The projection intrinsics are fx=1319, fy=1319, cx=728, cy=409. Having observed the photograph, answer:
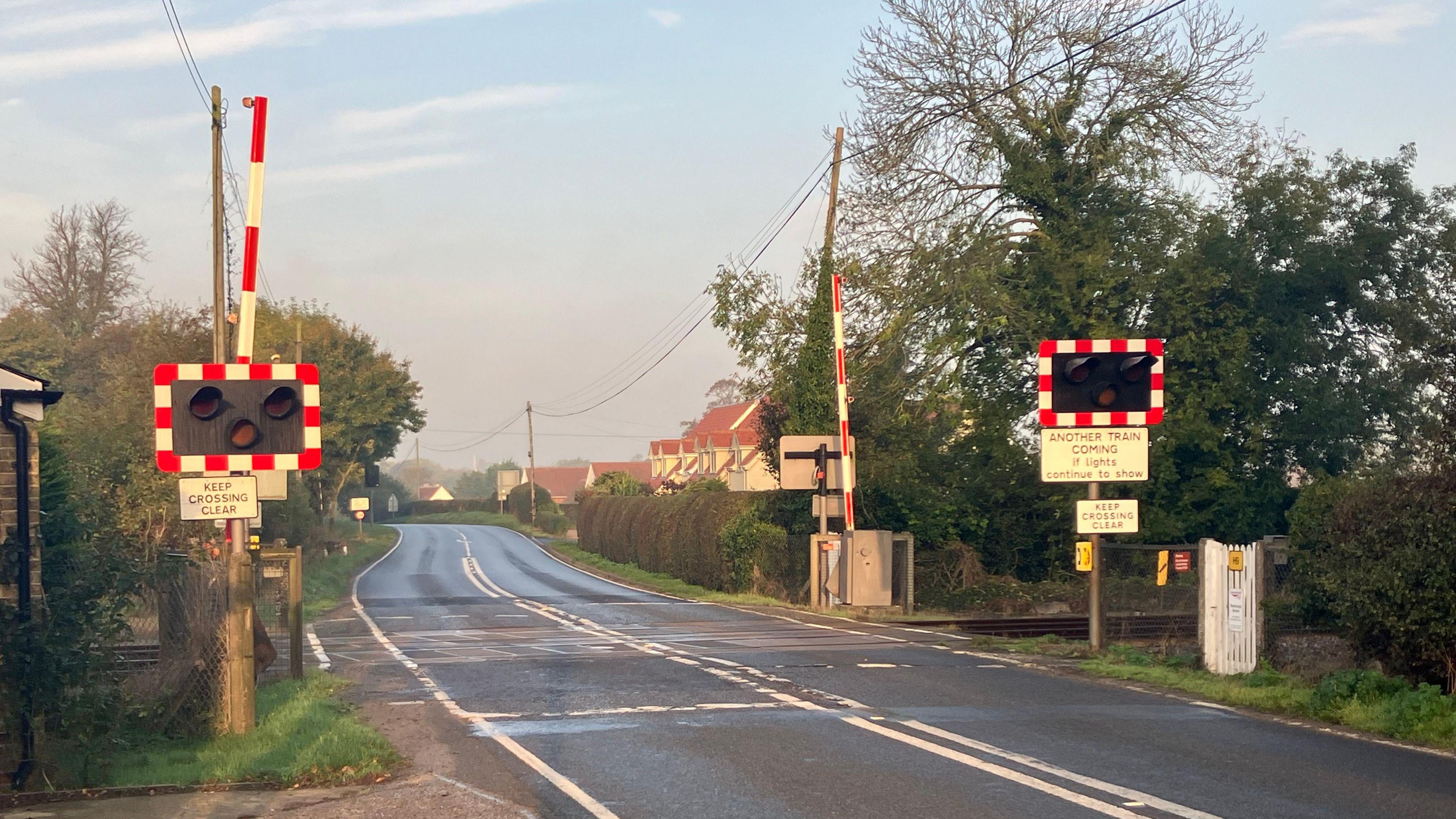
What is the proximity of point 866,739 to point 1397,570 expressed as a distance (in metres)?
4.68

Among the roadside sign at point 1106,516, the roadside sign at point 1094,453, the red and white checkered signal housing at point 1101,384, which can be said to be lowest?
the roadside sign at point 1106,516

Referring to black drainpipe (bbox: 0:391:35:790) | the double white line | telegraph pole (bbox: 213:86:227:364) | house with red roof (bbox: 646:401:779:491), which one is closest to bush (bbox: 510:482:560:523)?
house with red roof (bbox: 646:401:779:491)

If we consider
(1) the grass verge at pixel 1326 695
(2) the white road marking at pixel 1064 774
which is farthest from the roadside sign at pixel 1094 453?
(2) the white road marking at pixel 1064 774

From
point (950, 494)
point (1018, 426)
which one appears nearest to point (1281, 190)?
point (1018, 426)

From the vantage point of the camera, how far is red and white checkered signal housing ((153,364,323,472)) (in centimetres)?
915

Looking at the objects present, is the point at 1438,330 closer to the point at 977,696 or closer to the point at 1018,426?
the point at 1018,426

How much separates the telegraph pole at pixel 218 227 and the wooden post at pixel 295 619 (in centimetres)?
1232

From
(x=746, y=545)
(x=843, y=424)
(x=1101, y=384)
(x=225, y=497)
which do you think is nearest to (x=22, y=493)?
(x=225, y=497)

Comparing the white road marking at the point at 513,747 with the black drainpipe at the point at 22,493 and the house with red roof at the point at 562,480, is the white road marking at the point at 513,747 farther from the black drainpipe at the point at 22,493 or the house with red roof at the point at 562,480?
the house with red roof at the point at 562,480

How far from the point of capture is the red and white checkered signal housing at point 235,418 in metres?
9.15

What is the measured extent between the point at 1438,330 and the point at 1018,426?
894 cm

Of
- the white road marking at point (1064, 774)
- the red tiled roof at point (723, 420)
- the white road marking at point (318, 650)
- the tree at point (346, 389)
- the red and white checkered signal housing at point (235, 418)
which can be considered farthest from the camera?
the red tiled roof at point (723, 420)

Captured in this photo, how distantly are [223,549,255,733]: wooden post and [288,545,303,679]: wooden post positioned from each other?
3.73 meters

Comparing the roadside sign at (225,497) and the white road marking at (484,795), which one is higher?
the roadside sign at (225,497)
